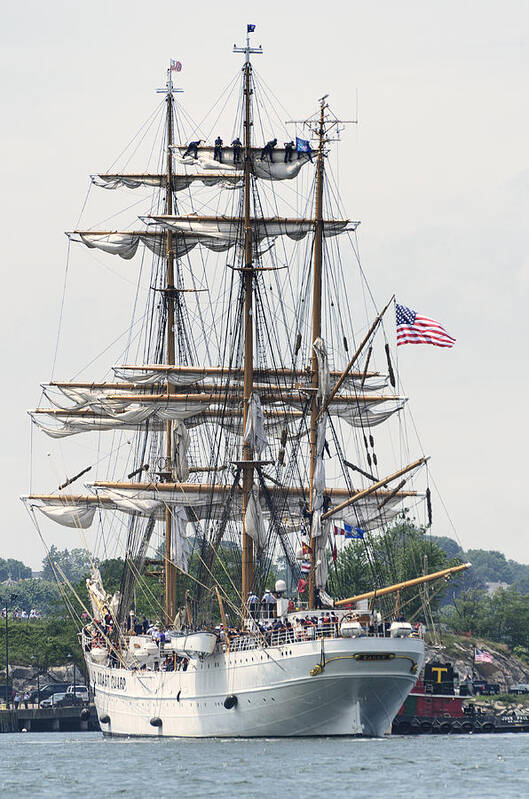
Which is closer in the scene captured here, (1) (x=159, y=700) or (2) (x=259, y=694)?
(2) (x=259, y=694)

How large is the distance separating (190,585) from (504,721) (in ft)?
96.5

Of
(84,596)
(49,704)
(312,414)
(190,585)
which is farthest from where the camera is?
(84,596)

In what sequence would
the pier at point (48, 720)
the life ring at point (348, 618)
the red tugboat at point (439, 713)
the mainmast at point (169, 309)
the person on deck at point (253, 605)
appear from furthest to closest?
1. the pier at point (48, 720)
2. the mainmast at point (169, 309)
3. the red tugboat at point (439, 713)
4. the person on deck at point (253, 605)
5. the life ring at point (348, 618)

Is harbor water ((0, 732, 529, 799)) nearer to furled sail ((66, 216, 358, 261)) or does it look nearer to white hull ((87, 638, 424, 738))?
white hull ((87, 638, 424, 738))

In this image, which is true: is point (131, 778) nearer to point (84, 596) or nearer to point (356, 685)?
point (356, 685)

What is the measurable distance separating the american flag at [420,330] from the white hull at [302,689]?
16542 mm

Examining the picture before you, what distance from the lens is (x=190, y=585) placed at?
5842 inches

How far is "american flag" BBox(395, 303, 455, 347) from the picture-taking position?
103 meters

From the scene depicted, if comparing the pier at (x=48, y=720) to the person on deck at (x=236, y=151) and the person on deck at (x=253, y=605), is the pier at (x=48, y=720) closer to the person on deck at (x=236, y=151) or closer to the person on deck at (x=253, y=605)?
the person on deck at (x=253, y=605)

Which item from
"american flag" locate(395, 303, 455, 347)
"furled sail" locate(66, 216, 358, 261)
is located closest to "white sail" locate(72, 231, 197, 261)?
"furled sail" locate(66, 216, 358, 261)

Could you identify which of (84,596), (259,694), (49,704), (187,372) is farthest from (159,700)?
(84,596)

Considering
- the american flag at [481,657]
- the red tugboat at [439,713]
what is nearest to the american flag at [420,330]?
the red tugboat at [439,713]

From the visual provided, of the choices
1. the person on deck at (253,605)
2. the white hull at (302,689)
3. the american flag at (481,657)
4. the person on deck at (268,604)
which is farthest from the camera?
the american flag at (481,657)

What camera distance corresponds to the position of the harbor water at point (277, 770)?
7494cm
